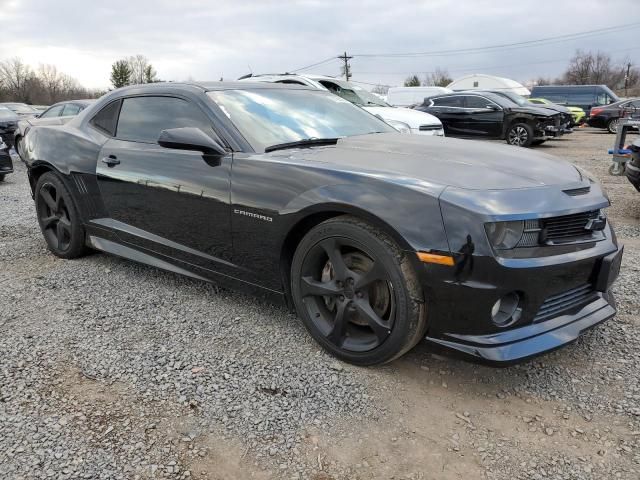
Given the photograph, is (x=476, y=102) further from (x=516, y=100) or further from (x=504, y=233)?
(x=504, y=233)

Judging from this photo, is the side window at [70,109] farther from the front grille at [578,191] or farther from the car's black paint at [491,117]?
the front grille at [578,191]

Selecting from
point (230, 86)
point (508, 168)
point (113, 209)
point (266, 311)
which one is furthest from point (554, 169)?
point (113, 209)

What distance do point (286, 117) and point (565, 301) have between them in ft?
6.30

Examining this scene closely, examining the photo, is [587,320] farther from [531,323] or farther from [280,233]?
[280,233]

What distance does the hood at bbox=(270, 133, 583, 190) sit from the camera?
2.27 m

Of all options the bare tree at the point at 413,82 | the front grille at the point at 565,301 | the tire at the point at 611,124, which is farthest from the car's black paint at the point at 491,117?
the bare tree at the point at 413,82

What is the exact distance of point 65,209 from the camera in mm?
4199

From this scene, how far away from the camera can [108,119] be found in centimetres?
385

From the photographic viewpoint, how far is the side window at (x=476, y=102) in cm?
1328

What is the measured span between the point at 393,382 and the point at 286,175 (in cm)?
116

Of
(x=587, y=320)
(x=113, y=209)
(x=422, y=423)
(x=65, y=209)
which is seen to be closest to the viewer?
(x=422, y=423)

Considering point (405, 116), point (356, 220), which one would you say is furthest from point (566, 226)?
point (405, 116)

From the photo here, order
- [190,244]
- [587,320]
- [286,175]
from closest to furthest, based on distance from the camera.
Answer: [587,320]
[286,175]
[190,244]

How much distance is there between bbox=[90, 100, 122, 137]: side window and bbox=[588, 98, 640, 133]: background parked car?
19614 millimetres
